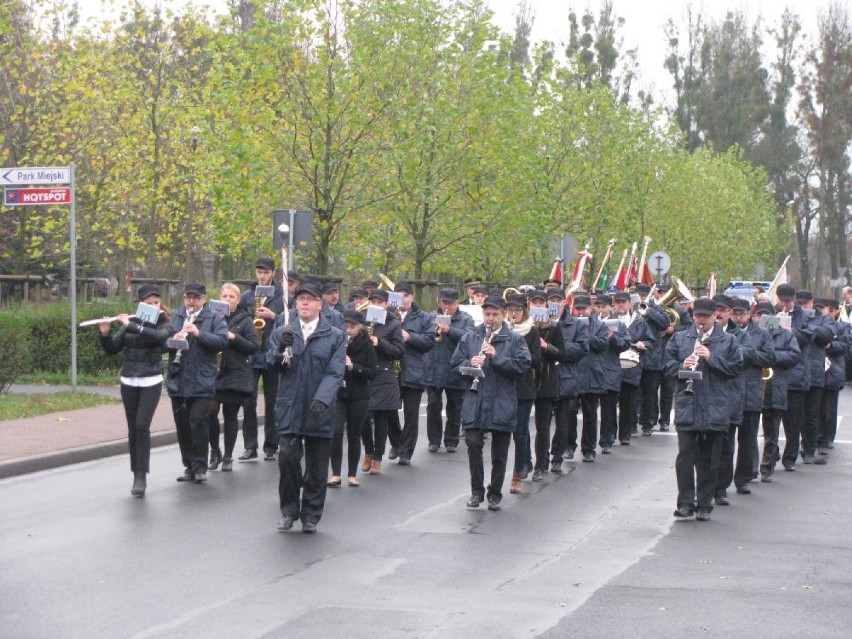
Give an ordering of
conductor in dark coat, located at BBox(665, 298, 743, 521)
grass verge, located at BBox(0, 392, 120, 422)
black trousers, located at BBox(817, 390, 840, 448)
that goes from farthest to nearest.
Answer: grass verge, located at BBox(0, 392, 120, 422) → black trousers, located at BBox(817, 390, 840, 448) → conductor in dark coat, located at BBox(665, 298, 743, 521)

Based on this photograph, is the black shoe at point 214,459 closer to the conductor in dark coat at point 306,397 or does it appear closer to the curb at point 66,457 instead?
the curb at point 66,457

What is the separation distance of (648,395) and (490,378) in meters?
7.90

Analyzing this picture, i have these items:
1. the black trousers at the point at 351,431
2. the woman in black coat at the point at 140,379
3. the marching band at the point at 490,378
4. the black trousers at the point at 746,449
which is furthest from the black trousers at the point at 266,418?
the black trousers at the point at 746,449

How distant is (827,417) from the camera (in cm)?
1736

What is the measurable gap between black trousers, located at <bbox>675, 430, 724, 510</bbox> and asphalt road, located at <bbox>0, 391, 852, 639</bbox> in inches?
9.9

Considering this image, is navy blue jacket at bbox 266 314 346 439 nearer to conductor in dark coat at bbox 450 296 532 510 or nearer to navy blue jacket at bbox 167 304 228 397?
conductor in dark coat at bbox 450 296 532 510

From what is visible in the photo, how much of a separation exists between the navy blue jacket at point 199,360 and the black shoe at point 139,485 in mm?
1015

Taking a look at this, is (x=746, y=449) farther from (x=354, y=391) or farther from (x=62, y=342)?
(x=62, y=342)

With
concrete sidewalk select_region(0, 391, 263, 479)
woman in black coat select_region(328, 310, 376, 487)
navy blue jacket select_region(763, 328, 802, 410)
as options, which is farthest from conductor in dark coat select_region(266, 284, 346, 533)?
navy blue jacket select_region(763, 328, 802, 410)

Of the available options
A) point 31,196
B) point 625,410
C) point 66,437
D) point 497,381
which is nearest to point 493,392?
point 497,381

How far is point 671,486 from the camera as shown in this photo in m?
14.2

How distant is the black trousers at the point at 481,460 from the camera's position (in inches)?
483

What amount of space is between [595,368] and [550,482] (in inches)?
96.6

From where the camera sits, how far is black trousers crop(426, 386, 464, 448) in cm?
1667
